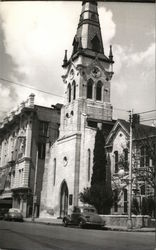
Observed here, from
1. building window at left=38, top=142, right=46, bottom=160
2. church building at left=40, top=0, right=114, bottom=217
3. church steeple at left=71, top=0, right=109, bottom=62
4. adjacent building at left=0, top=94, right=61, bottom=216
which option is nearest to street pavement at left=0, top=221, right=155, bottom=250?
church steeple at left=71, top=0, right=109, bottom=62

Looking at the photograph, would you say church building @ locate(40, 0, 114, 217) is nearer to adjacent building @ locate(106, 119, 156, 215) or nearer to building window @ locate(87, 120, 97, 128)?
building window @ locate(87, 120, 97, 128)

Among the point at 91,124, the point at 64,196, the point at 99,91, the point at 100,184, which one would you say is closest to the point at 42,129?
the point at 91,124

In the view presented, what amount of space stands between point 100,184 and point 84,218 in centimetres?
815

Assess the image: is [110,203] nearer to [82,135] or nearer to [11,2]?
[82,135]

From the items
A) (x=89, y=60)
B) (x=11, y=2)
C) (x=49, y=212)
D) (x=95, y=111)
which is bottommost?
(x=49, y=212)

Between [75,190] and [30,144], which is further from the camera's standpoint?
[30,144]

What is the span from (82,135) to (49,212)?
8.48 meters

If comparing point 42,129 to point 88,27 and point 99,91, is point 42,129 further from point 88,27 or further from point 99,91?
point 88,27

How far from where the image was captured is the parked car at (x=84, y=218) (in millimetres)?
21188

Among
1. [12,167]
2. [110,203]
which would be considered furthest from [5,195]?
[110,203]

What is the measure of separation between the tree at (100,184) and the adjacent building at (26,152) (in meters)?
7.88

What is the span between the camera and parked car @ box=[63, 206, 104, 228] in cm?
2119

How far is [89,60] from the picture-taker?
31578mm

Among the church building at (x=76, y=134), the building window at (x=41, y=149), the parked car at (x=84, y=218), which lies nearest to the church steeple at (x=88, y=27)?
the church building at (x=76, y=134)
